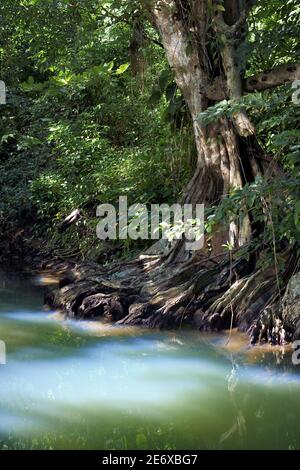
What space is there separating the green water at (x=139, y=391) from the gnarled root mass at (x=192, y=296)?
23 centimetres

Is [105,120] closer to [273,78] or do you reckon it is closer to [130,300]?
[273,78]

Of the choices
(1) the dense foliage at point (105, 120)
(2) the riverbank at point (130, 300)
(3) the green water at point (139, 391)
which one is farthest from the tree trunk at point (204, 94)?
(3) the green water at point (139, 391)

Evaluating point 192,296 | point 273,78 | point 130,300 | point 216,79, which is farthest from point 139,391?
point 216,79

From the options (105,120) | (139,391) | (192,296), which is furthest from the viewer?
(105,120)

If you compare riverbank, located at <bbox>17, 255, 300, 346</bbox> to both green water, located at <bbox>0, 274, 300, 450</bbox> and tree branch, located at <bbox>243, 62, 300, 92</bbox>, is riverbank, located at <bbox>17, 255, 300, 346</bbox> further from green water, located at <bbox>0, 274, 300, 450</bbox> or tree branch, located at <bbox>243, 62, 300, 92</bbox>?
tree branch, located at <bbox>243, 62, 300, 92</bbox>

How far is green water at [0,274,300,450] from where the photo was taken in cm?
300

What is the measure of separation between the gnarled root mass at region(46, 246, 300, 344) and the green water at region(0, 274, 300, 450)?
228 millimetres

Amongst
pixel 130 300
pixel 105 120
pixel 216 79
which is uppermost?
pixel 105 120

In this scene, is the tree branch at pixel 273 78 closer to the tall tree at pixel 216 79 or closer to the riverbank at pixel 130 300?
the tall tree at pixel 216 79

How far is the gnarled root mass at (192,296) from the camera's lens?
4.97 m

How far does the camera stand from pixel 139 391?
12.2 feet

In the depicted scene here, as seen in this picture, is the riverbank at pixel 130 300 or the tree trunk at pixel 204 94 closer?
the riverbank at pixel 130 300

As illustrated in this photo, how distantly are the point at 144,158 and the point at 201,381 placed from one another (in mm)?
4695

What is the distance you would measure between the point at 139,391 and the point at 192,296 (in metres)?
1.82
